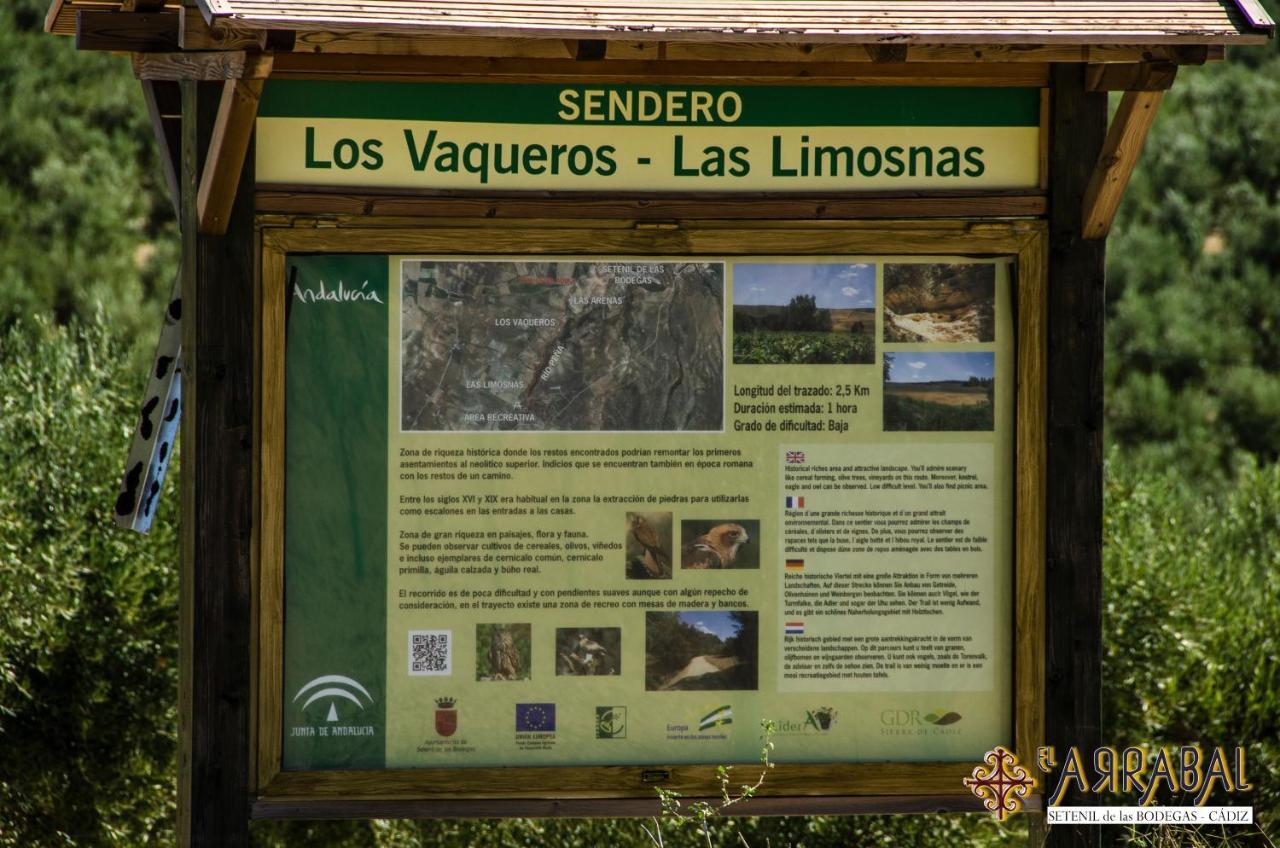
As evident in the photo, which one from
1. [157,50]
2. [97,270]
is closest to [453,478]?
[157,50]

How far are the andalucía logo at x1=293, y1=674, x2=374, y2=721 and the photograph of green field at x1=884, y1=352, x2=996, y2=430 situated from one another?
1.68 metres

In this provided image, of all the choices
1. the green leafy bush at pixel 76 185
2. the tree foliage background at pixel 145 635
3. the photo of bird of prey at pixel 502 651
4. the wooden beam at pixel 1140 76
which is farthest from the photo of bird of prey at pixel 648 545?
the green leafy bush at pixel 76 185

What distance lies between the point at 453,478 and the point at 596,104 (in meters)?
1.13

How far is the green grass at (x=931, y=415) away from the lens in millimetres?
4102

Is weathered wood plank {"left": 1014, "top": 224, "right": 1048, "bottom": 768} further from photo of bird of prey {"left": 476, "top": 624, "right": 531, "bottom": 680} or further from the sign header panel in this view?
photo of bird of prey {"left": 476, "top": 624, "right": 531, "bottom": 680}

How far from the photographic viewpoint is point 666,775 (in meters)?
4.03

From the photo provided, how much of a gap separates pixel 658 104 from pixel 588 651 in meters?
1.57

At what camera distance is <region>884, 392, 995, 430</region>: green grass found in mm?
4102

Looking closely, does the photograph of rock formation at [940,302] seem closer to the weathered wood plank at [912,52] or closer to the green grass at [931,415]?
the green grass at [931,415]

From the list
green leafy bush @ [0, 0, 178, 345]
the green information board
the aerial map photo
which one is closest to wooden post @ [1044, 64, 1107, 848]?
the green information board

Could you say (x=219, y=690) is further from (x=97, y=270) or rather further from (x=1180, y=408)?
(x=1180, y=408)

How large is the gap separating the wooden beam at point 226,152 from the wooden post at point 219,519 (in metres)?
0.06

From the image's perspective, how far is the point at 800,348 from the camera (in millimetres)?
4086

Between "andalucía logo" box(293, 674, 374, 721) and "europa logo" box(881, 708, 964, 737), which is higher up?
"andalucía logo" box(293, 674, 374, 721)
